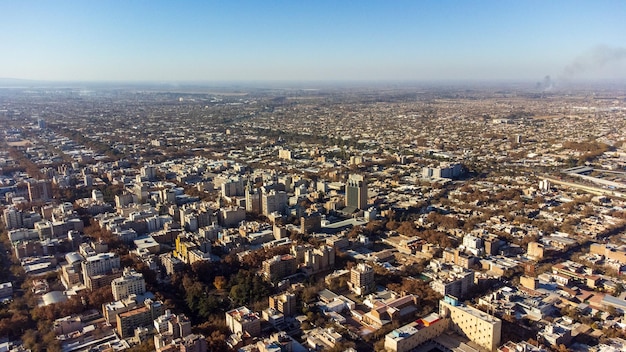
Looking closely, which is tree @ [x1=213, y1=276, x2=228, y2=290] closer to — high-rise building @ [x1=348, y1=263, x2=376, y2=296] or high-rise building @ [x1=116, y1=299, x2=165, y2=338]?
high-rise building @ [x1=116, y1=299, x2=165, y2=338]

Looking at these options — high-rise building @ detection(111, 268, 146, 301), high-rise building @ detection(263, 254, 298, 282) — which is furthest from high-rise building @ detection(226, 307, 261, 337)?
high-rise building @ detection(111, 268, 146, 301)

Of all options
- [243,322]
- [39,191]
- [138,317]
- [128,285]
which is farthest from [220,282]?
[39,191]

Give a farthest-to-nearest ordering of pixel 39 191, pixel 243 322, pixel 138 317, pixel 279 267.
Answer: pixel 39 191
pixel 279 267
pixel 138 317
pixel 243 322

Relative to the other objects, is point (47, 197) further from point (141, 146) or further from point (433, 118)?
point (433, 118)

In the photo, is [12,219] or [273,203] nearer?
[12,219]

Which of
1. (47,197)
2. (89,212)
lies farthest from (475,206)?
(47,197)

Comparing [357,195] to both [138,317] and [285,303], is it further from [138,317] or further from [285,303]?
[138,317]

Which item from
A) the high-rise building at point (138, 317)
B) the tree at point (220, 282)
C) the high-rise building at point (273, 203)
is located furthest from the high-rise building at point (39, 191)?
the high-rise building at point (138, 317)
